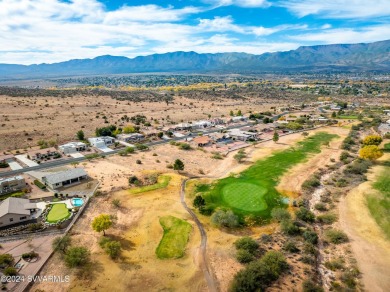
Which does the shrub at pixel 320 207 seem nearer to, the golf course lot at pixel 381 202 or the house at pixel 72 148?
the golf course lot at pixel 381 202

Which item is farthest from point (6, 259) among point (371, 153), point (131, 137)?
point (371, 153)

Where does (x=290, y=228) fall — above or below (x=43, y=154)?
below

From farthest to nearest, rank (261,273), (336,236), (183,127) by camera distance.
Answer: (183,127)
(336,236)
(261,273)

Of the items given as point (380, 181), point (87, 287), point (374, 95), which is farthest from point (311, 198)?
point (374, 95)

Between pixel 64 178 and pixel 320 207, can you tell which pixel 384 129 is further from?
pixel 64 178

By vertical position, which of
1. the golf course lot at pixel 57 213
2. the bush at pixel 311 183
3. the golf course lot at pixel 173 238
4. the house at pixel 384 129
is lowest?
the house at pixel 384 129

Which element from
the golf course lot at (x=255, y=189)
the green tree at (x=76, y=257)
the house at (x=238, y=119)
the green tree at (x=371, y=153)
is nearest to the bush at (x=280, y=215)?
the golf course lot at (x=255, y=189)
